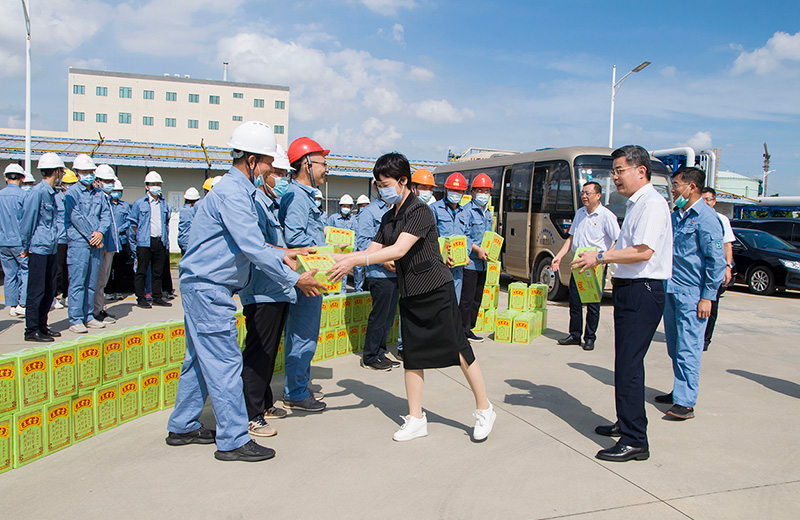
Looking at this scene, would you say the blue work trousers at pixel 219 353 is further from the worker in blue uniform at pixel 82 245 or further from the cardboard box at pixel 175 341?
the worker in blue uniform at pixel 82 245

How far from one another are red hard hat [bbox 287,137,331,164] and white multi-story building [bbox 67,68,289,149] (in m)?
53.6

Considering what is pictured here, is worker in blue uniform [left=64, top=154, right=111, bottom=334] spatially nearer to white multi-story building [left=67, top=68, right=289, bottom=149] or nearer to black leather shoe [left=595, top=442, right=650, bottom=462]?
black leather shoe [left=595, top=442, right=650, bottom=462]

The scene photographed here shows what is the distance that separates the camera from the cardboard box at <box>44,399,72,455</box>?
3.53m

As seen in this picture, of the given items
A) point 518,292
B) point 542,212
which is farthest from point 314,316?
point 542,212

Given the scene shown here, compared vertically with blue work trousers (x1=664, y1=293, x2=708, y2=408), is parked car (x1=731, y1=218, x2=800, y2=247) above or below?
above

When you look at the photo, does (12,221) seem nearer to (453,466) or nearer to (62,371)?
(62,371)

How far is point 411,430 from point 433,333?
0.73m

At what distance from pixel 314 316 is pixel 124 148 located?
23107mm

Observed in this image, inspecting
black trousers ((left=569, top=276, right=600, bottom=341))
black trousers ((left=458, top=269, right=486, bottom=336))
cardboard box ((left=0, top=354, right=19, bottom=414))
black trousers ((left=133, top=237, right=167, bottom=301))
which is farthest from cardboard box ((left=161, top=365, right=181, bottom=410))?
black trousers ((left=133, top=237, right=167, bottom=301))

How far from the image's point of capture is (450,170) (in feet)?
56.9

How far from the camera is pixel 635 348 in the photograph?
12.0 ft

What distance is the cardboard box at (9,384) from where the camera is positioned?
3.24m

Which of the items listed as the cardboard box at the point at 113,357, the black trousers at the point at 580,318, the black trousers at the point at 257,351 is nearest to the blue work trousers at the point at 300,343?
the black trousers at the point at 257,351

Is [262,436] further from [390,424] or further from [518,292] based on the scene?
[518,292]
